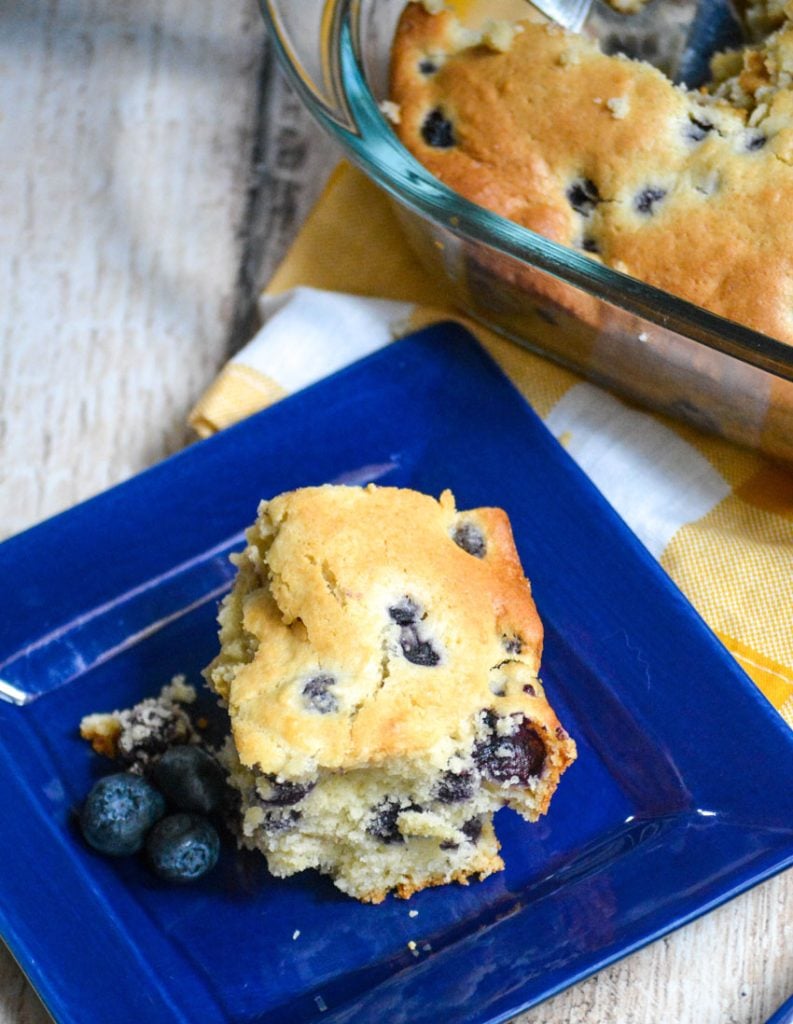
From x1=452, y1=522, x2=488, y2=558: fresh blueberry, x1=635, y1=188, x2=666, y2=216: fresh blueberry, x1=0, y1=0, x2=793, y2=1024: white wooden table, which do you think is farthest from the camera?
x1=0, y1=0, x2=793, y2=1024: white wooden table

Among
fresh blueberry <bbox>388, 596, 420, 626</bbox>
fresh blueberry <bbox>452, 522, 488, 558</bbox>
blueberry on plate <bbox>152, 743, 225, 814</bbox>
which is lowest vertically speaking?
blueberry on plate <bbox>152, 743, 225, 814</bbox>

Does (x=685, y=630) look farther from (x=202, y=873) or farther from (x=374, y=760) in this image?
(x=202, y=873)

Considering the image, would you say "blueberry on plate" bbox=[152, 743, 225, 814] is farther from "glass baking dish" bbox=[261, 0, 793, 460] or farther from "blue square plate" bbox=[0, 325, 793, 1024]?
"glass baking dish" bbox=[261, 0, 793, 460]

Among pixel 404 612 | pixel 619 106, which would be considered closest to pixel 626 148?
pixel 619 106

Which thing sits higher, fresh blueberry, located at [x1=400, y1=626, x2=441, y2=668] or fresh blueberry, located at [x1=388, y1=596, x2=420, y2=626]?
fresh blueberry, located at [x1=388, y1=596, x2=420, y2=626]

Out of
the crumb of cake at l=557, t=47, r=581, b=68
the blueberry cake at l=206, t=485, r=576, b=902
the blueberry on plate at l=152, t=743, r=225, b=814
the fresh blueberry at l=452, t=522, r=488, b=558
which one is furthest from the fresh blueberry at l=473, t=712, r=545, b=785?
the crumb of cake at l=557, t=47, r=581, b=68

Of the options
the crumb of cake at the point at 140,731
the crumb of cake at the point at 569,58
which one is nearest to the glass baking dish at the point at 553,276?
the crumb of cake at the point at 569,58

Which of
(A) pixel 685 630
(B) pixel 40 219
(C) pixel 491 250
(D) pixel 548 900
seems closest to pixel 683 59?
(C) pixel 491 250
